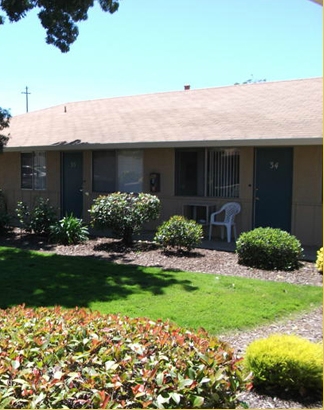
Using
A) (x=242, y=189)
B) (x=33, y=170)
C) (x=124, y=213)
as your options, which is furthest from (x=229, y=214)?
(x=33, y=170)

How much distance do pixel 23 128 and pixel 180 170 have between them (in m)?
7.66

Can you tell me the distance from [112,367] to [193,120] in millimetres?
11318

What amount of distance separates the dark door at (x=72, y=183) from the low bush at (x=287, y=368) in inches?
451

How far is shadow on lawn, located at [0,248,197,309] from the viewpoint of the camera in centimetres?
716

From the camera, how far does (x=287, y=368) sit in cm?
412

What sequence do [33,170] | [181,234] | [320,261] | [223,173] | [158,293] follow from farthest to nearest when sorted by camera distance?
[33,170] < [223,173] < [181,234] < [320,261] < [158,293]

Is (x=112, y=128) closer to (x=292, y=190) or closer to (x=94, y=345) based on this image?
(x=292, y=190)

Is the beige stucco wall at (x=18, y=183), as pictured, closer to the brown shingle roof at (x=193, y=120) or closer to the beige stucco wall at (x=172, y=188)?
the brown shingle roof at (x=193, y=120)

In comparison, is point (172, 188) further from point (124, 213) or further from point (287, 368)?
point (287, 368)

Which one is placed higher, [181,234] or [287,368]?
[181,234]

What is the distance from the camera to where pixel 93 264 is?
966 centimetres

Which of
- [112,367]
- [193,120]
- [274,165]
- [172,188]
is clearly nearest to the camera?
[112,367]

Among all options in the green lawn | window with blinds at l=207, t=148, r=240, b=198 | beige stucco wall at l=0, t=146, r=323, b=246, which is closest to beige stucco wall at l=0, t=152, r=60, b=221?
beige stucco wall at l=0, t=146, r=323, b=246

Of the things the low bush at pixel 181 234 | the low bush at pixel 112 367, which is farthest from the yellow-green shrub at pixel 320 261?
the low bush at pixel 112 367
